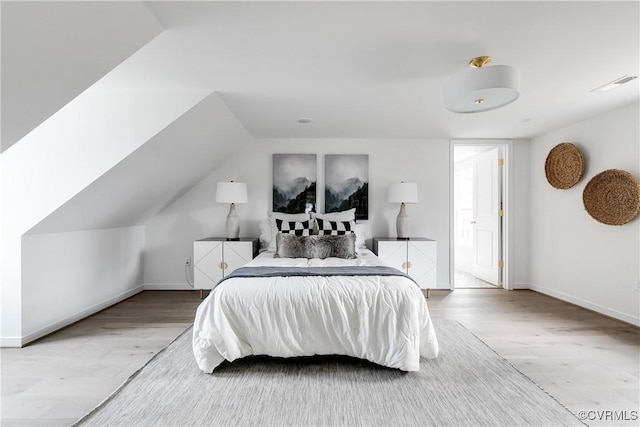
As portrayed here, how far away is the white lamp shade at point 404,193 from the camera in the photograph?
429cm

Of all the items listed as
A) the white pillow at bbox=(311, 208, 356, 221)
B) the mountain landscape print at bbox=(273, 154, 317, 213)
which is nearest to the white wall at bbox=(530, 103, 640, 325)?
the white pillow at bbox=(311, 208, 356, 221)

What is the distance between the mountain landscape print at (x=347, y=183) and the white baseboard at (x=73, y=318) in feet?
9.38

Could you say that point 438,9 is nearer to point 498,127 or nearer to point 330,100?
point 330,100

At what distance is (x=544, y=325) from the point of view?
3203 millimetres

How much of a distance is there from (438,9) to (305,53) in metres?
0.87

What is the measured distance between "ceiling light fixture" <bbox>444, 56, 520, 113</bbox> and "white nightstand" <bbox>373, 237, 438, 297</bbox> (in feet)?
7.12

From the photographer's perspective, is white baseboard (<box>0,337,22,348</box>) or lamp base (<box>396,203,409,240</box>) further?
lamp base (<box>396,203,409,240</box>)

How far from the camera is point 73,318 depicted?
10.7ft

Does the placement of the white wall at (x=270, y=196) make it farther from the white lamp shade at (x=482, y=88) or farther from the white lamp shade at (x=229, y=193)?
the white lamp shade at (x=482, y=88)

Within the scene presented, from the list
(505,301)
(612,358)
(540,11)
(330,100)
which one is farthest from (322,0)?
(505,301)

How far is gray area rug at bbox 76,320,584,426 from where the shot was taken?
1740 mm

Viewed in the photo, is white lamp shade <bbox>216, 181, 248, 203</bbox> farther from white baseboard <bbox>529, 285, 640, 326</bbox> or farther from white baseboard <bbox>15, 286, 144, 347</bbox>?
white baseboard <bbox>529, 285, 640, 326</bbox>

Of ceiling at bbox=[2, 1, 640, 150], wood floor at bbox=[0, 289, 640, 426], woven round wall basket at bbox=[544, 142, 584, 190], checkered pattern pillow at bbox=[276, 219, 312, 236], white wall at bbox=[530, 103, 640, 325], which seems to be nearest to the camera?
ceiling at bbox=[2, 1, 640, 150]

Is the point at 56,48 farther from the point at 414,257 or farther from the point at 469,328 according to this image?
the point at 414,257
